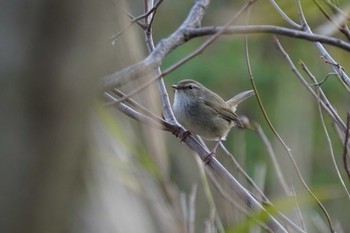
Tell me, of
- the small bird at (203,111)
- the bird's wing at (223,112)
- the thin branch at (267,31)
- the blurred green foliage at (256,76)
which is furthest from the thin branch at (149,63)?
the blurred green foliage at (256,76)

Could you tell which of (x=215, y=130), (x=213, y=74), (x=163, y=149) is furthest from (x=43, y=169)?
(x=213, y=74)

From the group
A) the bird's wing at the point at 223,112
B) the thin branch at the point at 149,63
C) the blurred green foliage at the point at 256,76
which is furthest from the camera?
the blurred green foliage at the point at 256,76

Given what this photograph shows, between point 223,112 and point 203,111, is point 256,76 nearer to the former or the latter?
point 223,112

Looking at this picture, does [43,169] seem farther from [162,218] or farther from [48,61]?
[162,218]

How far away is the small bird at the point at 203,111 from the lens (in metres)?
4.93

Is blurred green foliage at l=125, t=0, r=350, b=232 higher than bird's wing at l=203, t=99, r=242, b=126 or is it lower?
higher

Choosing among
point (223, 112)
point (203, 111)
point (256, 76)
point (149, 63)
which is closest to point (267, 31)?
point (149, 63)

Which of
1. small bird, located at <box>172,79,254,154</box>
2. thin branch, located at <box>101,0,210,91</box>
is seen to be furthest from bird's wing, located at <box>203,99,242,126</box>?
thin branch, located at <box>101,0,210,91</box>

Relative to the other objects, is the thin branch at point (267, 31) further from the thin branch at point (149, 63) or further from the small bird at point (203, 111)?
A: the small bird at point (203, 111)

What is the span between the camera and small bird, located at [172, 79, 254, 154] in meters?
4.93

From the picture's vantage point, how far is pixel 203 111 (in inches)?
202

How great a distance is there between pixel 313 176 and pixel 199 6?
7.84 m

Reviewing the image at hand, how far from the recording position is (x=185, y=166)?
7418 millimetres

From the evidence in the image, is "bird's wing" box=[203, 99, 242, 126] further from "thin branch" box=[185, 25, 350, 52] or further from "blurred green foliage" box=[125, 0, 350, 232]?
"thin branch" box=[185, 25, 350, 52]
